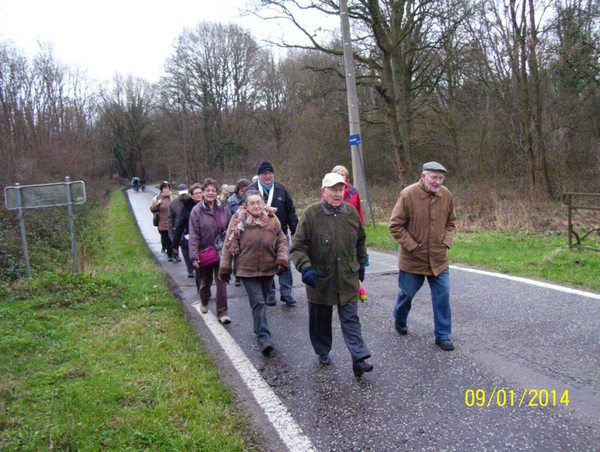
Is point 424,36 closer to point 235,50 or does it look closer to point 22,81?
point 22,81

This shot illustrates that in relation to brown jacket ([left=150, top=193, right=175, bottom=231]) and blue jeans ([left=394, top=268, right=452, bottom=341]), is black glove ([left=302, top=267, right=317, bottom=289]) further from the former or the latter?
brown jacket ([left=150, top=193, right=175, bottom=231])

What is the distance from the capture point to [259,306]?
5.51 metres

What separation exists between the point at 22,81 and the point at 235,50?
22.7m

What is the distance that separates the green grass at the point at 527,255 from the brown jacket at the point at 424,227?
3255mm

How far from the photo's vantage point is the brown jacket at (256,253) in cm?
552

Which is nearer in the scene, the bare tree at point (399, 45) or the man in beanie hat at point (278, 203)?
the man in beanie hat at point (278, 203)

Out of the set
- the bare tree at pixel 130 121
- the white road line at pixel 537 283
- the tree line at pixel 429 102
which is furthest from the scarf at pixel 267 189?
the bare tree at pixel 130 121

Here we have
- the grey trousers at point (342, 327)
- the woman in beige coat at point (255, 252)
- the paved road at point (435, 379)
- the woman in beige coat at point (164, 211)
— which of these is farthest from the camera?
the woman in beige coat at point (164, 211)

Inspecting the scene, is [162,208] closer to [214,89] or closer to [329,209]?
[329,209]

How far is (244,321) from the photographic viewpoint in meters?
6.51

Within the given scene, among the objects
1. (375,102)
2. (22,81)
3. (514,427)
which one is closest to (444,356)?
(514,427)

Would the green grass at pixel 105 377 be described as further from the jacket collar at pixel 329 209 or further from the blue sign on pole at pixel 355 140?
the blue sign on pole at pixel 355 140

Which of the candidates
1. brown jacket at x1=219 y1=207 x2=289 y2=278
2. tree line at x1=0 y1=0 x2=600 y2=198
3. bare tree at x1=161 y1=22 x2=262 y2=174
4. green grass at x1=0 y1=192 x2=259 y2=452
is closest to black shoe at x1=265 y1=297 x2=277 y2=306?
green grass at x1=0 y1=192 x2=259 y2=452
